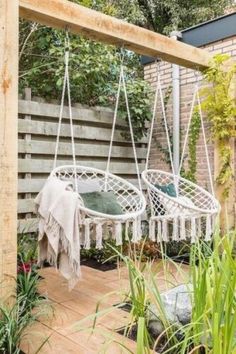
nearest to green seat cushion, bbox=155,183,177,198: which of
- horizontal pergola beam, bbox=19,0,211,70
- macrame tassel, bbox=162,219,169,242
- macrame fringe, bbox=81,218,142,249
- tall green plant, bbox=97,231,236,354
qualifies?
macrame tassel, bbox=162,219,169,242

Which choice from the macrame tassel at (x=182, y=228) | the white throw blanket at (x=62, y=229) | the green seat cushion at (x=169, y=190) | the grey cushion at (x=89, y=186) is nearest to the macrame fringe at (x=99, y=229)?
the white throw blanket at (x=62, y=229)

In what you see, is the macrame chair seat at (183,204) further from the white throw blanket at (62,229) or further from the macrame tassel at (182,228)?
the white throw blanket at (62,229)

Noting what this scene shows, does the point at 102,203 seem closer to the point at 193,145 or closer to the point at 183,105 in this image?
the point at 193,145

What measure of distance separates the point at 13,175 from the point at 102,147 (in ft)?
7.44

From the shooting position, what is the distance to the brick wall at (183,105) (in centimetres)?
421

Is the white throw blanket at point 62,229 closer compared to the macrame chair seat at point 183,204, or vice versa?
the white throw blanket at point 62,229

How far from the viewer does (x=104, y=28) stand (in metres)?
2.79

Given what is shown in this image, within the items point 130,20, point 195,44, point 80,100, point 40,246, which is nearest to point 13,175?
point 40,246

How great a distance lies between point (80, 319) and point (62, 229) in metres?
0.59

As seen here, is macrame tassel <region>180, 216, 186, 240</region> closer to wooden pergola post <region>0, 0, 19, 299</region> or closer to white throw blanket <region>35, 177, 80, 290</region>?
white throw blanket <region>35, 177, 80, 290</region>

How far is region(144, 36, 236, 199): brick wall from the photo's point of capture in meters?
4.21

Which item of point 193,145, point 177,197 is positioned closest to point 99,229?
point 177,197

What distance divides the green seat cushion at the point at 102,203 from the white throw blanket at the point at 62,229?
435 millimetres

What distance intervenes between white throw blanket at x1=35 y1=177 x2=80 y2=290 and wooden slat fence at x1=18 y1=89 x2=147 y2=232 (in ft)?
3.63
